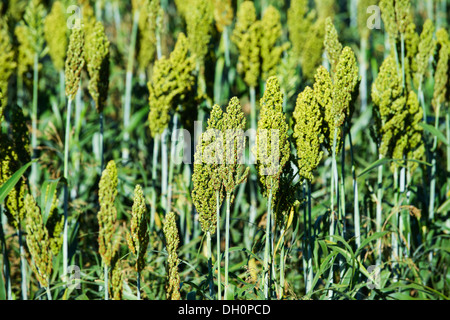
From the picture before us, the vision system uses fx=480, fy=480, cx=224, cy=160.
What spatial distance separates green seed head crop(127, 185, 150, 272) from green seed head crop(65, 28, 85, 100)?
72cm

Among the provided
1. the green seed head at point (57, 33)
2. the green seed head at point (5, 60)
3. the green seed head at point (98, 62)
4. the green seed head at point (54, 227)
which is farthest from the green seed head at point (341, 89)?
the green seed head at point (57, 33)

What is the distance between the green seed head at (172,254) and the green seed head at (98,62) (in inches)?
38.7

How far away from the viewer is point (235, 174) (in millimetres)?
1771

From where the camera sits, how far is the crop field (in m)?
1.80

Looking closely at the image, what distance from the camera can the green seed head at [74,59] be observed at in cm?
214

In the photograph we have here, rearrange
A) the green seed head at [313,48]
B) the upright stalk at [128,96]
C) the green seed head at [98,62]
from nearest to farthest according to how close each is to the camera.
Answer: the green seed head at [98,62]
the green seed head at [313,48]
the upright stalk at [128,96]

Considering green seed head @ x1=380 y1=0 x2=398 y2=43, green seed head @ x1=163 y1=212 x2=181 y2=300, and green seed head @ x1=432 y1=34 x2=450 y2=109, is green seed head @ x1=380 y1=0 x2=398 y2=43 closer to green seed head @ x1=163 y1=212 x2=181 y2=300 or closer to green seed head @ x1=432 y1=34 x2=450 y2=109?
green seed head @ x1=432 y1=34 x2=450 y2=109

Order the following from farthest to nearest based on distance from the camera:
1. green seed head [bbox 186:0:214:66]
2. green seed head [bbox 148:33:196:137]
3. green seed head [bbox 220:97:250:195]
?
1. green seed head [bbox 186:0:214:66]
2. green seed head [bbox 148:33:196:137]
3. green seed head [bbox 220:97:250:195]

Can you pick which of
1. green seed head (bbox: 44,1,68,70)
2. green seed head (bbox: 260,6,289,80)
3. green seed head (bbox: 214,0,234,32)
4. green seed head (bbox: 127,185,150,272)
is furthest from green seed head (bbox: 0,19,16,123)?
green seed head (bbox: 127,185,150,272)

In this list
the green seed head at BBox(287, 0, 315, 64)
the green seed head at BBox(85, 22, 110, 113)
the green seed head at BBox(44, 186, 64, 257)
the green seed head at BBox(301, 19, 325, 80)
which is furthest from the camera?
A: the green seed head at BBox(287, 0, 315, 64)

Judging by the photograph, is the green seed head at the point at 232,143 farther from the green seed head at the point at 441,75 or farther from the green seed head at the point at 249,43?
the green seed head at the point at 441,75

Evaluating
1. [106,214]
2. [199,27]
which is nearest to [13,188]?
[106,214]

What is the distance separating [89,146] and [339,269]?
2.50 metres
